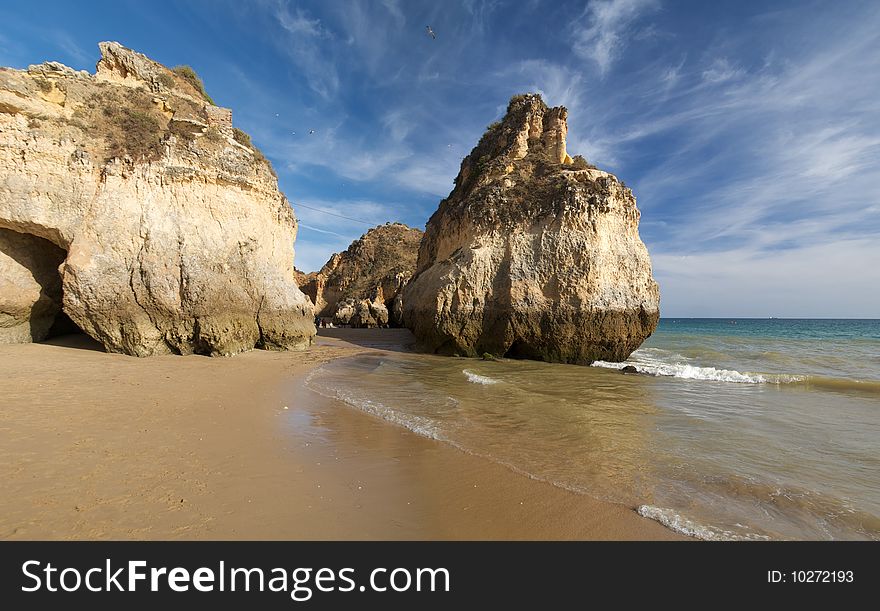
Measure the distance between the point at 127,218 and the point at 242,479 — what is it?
10214 millimetres

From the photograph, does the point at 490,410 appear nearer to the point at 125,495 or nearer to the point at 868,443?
the point at 125,495

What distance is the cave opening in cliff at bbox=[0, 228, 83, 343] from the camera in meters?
10.0

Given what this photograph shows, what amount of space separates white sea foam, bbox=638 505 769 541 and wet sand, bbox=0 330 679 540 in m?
0.11

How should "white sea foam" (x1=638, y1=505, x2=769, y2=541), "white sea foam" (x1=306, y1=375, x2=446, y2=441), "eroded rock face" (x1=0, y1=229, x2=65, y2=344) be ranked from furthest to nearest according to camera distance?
"eroded rock face" (x1=0, y1=229, x2=65, y2=344) → "white sea foam" (x1=306, y1=375, x2=446, y2=441) → "white sea foam" (x1=638, y1=505, x2=769, y2=541)

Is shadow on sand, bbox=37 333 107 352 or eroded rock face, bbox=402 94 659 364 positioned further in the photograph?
eroded rock face, bbox=402 94 659 364

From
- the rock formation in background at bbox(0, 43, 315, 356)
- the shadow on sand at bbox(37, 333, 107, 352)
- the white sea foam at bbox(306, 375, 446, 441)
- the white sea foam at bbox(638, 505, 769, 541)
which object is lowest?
the white sea foam at bbox(306, 375, 446, 441)

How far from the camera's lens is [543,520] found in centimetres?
327

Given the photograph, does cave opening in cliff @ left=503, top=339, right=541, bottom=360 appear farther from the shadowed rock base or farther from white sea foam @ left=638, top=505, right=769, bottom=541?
white sea foam @ left=638, top=505, right=769, bottom=541

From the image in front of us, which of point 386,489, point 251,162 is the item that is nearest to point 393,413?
point 386,489

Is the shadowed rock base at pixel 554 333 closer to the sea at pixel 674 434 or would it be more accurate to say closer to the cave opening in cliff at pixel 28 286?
the sea at pixel 674 434

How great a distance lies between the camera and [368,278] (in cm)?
4059

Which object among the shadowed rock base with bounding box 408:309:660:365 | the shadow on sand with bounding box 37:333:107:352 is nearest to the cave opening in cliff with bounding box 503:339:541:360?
the shadowed rock base with bounding box 408:309:660:365

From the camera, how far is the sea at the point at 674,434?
368 centimetres

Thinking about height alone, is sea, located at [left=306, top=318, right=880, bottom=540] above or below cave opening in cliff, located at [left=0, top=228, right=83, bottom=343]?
below
